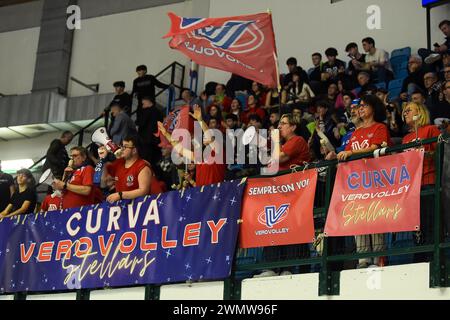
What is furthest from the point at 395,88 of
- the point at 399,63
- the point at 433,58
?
the point at 399,63

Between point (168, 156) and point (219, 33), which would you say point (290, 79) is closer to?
point (168, 156)

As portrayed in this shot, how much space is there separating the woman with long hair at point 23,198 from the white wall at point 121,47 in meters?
7.09

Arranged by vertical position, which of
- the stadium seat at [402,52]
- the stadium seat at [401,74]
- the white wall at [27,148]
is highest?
the stadium seat at [402,52]

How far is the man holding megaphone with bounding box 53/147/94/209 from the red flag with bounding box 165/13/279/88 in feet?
6.51

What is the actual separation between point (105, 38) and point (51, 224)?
9.90 meters

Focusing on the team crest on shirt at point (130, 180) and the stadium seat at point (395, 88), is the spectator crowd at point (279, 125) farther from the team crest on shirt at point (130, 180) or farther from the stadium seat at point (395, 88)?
the stadium seat at point (395, 88)

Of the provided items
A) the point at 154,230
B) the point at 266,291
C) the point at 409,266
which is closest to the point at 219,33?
the point at 154,230

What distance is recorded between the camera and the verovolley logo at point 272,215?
8328 mm


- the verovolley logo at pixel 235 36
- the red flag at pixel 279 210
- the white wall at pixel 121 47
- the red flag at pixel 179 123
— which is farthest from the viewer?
the white wall at pixel 121 47

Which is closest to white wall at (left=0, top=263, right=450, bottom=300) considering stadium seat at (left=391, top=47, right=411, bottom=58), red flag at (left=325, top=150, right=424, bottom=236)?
red flag at (left=325, top=150, right=424, bottom=236)

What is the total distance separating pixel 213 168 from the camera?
964 centimetres

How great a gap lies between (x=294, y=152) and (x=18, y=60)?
1352cm

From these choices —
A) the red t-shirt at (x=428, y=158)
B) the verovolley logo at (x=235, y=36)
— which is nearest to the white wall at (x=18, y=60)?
the verovolley logo at (x=235, y=36)

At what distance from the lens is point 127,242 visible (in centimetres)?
967
